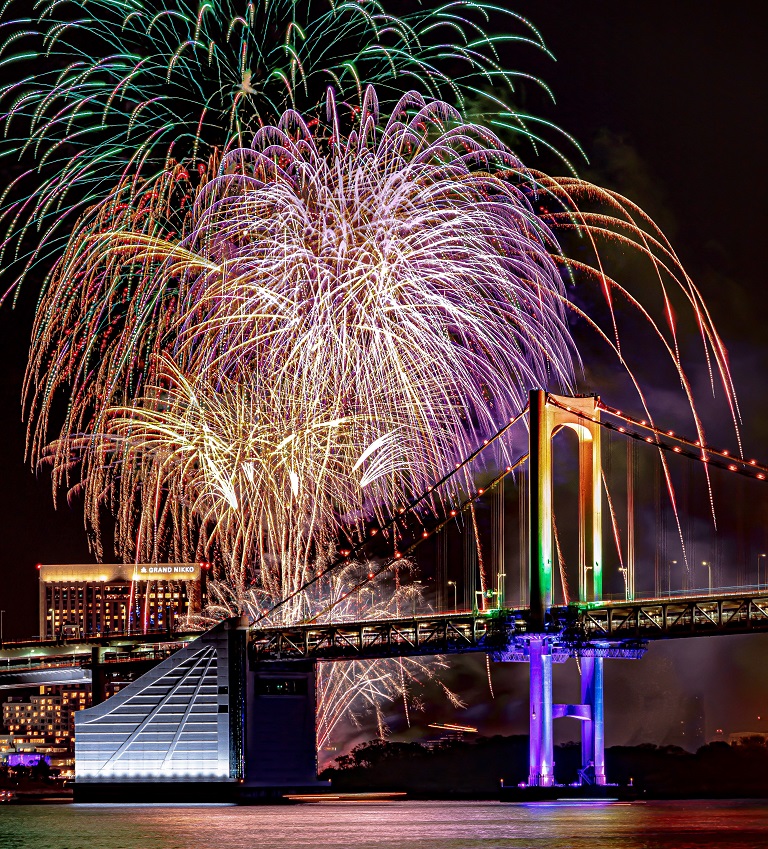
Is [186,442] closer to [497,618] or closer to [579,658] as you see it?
[497,618]

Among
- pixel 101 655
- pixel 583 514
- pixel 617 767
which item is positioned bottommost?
pixel 617 767

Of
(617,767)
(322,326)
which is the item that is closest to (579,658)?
(322,326)

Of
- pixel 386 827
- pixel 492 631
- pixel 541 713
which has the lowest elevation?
pixel 386 827

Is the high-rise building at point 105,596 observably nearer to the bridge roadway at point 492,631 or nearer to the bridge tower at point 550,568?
the bridge roadway at point 492,631

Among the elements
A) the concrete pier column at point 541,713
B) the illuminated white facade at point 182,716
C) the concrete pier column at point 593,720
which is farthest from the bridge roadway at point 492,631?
Result: the concrete pier column at point 593,720

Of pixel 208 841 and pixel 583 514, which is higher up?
pixel 583 514

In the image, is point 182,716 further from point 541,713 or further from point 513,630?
point 541,713

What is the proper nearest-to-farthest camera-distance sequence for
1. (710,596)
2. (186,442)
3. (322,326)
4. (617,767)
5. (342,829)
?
(322,326) → (186,442) → (342,829) → (710,596) → (617,767)

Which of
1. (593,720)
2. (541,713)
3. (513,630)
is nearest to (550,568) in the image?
(513,630)

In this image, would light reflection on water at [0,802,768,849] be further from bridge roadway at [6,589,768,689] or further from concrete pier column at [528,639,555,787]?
bridge roadway at [6,589,768,689]
